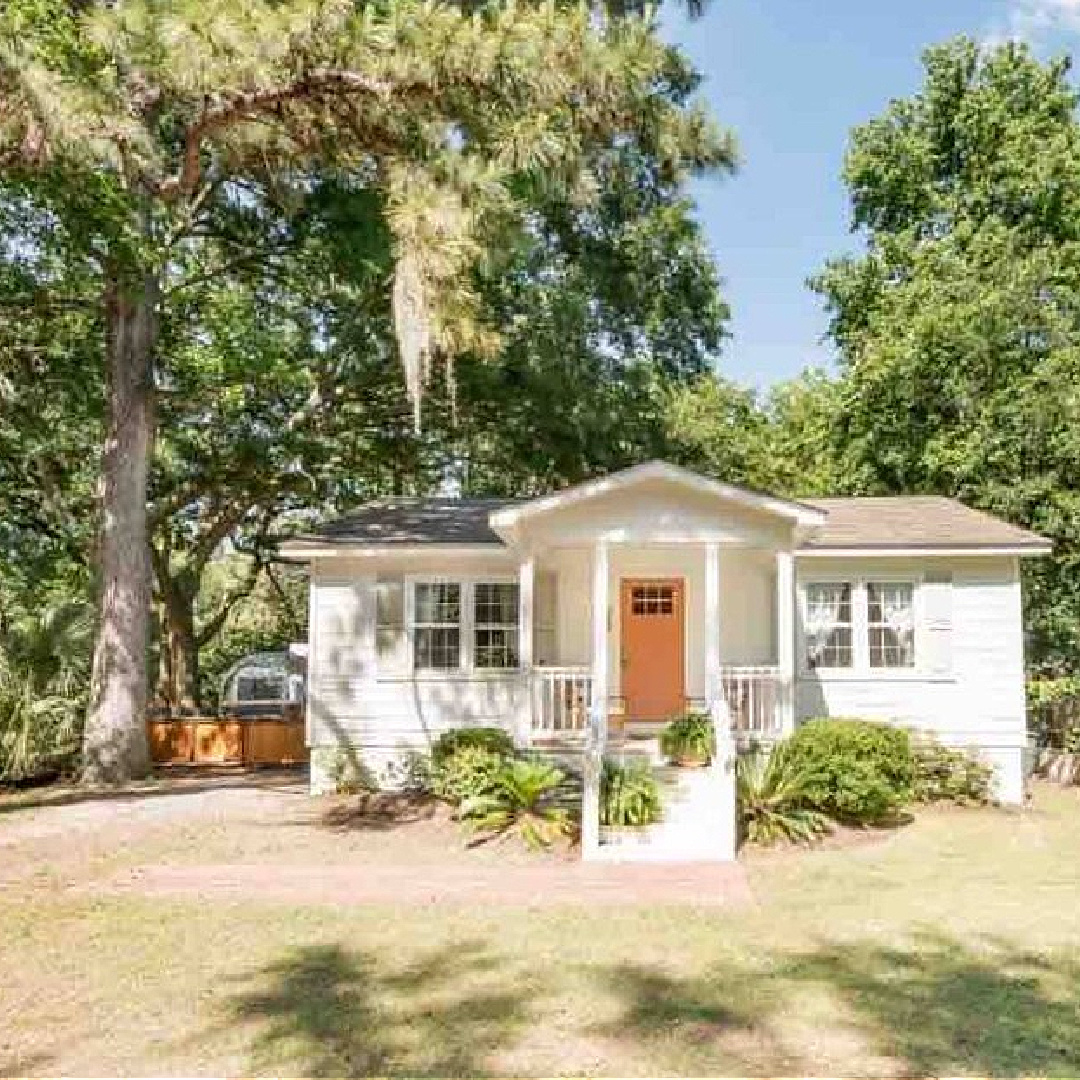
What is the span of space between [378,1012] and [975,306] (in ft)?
60.7

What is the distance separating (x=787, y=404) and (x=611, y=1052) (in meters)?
30.3

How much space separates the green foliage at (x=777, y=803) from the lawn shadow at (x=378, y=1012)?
5.08 m

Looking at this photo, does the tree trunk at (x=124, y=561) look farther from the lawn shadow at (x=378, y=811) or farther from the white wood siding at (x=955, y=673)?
the white wood siding at (x=955, y=673)

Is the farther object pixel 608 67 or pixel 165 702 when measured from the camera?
pixel 165 702

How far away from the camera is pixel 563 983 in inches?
256

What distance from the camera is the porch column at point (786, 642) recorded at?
13.5m

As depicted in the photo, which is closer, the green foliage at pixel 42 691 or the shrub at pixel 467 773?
the shrub at pixel 467 773

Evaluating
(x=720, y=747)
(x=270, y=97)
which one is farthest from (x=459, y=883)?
(x=270, y=97)

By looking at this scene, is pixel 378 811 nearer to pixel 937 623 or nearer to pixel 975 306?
pixel 937 623

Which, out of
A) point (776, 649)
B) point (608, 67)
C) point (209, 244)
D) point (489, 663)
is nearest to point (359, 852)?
point (489, 663)

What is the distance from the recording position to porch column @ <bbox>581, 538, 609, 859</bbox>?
10.9m

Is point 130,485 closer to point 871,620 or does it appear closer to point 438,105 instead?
point 438,105

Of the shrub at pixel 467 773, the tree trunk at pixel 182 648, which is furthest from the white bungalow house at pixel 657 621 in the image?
the tree trunk at pixel 182 648

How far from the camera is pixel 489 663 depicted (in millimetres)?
15039
